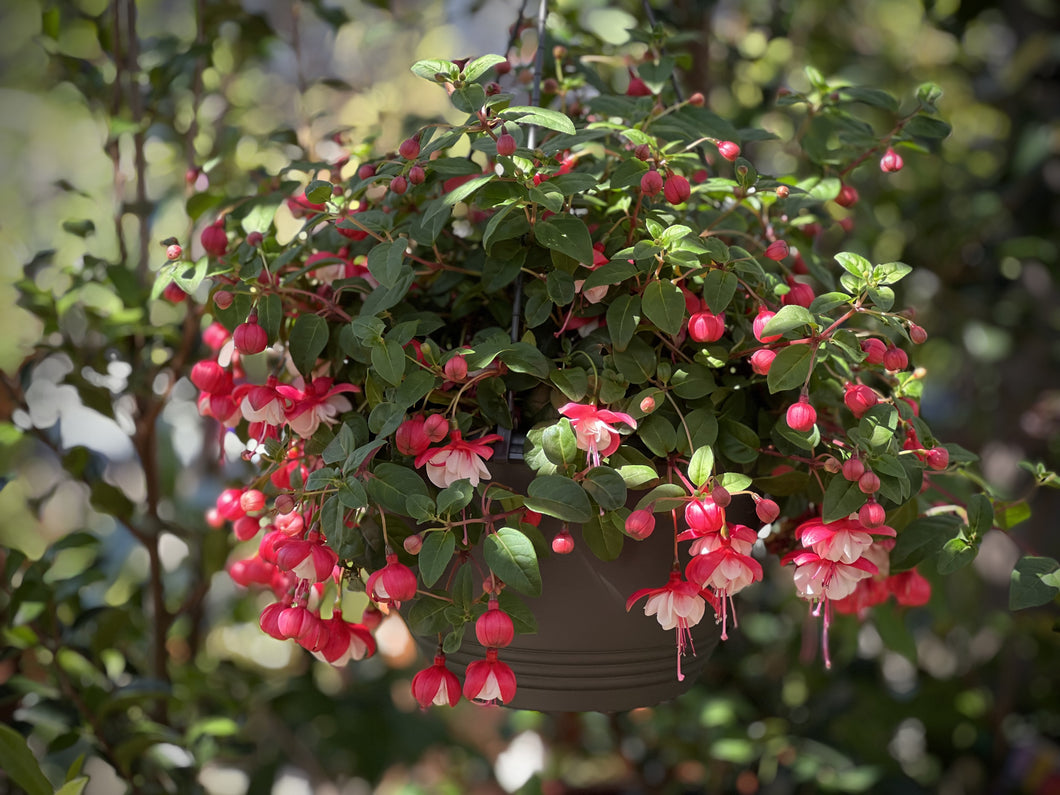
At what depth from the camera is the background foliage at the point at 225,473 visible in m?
0.92

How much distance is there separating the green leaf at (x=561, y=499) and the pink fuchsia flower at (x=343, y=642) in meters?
0.17

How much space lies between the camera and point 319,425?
61 centimetres

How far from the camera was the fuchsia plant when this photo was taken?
520mm

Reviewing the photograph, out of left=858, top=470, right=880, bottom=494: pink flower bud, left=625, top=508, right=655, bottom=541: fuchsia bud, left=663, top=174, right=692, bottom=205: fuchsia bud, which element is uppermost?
left=663, top=174, right=692, bottom=205: fuchsia bud

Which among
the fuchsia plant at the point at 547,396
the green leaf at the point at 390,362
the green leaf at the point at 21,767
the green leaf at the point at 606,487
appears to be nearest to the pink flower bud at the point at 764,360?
the fuchsia plant at the point at 547,396

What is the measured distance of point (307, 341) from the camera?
60 cm

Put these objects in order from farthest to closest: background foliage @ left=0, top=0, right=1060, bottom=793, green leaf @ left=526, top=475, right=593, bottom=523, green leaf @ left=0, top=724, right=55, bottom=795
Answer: background foliage @ left=0, top=0, right=1060, bottom=793, green leaf @ left=0, top=724, right=55, bottom=795, green leaf @ left=526, top=475, right=593, bottom=523

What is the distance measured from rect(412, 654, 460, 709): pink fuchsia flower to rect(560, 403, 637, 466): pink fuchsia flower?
157 mm

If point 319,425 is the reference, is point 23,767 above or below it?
below

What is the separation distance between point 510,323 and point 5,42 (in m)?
2.15

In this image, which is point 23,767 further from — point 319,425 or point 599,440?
point 599,440

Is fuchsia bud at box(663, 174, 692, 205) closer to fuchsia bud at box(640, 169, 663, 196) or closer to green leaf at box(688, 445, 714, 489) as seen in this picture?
fuchsia bud at box(640, 169, 663, 196)

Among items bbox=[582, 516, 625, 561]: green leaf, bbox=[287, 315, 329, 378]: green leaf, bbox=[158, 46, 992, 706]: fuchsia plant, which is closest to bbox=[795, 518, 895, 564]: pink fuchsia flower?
bbox=[158, 46, 992, 706]: fuchsia plant

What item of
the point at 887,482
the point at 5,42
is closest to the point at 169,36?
the point at 887,482
